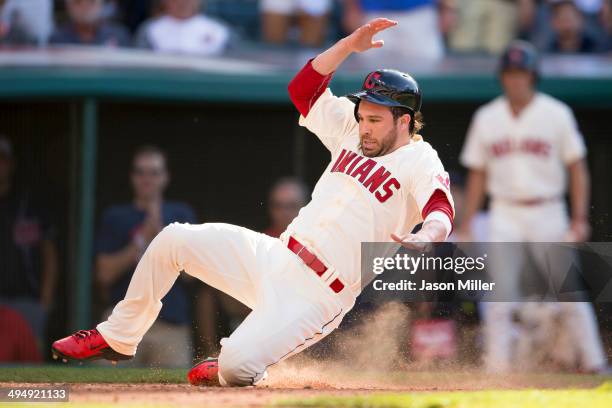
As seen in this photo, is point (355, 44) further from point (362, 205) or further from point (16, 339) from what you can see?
point (16, 339)

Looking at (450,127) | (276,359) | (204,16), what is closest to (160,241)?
(276,359)

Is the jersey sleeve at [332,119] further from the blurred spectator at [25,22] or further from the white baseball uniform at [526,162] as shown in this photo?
the blurred spectator at [25,22]

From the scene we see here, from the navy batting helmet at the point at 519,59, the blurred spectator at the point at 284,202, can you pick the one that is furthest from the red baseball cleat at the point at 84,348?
the navy batting helmet at the point at 519,59

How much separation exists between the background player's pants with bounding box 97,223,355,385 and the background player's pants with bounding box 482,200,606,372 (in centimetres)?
133

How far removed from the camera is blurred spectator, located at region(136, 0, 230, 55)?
1054cm

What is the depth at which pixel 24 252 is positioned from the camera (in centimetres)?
981

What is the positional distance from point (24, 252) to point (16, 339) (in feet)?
2.23

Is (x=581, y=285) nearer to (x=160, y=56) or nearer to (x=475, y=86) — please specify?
(x=475, y=86)

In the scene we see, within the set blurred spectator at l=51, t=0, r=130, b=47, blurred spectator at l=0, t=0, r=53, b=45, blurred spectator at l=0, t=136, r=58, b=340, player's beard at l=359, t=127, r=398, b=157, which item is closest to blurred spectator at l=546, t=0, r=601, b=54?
blurred spectator at l=51, t=0, r=130, b=47

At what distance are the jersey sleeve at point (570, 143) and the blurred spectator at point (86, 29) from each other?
12.1ft

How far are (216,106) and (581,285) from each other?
3683mm

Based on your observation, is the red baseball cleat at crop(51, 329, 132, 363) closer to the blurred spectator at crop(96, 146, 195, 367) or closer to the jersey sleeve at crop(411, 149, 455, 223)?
the jersey sleeve at crop(411, 149, 455, 223)

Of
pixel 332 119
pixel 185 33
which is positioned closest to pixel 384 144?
pixel 332 119

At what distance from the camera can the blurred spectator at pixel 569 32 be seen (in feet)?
36.3
